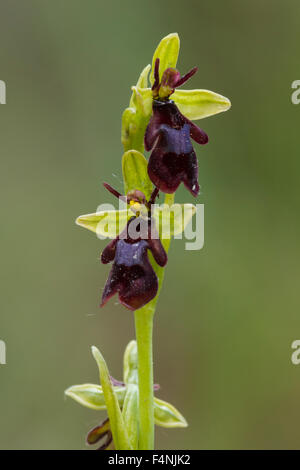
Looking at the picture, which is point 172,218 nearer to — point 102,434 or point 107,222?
point 107,222

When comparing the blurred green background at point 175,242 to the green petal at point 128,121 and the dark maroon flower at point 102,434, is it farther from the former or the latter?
the green petal at point 128,121

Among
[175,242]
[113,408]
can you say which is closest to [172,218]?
[113,408]

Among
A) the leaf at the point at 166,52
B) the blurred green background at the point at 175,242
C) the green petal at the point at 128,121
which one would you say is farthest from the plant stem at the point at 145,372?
the blurred green background at the point at 175,242

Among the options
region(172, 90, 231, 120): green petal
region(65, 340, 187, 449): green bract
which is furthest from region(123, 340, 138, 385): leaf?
region(172, 90, 231, 120): green petal
